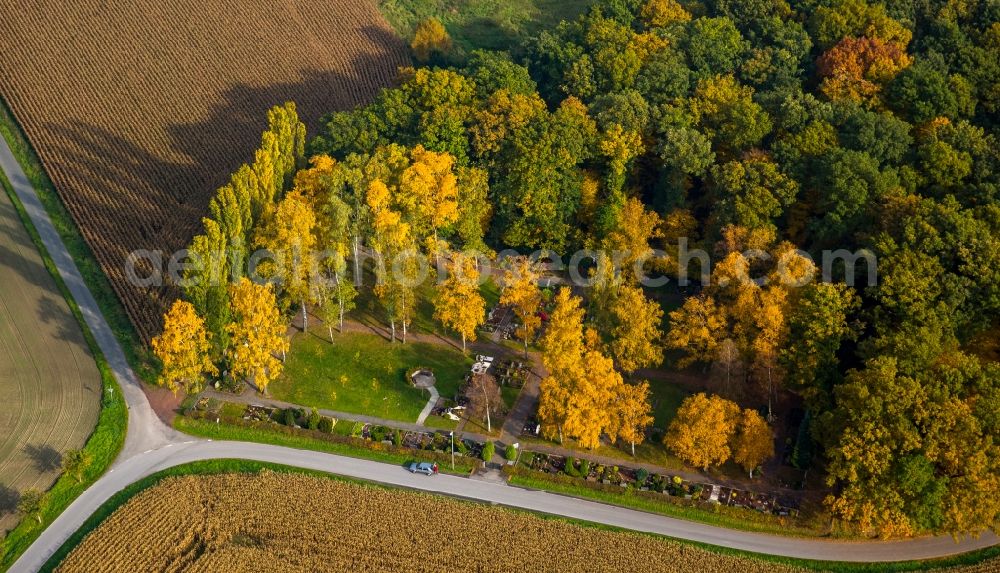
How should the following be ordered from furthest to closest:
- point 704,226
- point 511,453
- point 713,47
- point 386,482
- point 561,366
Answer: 1. point 713,47
2. point 704,226
3. point 511,453
4. point 561,366
5. point 386,482

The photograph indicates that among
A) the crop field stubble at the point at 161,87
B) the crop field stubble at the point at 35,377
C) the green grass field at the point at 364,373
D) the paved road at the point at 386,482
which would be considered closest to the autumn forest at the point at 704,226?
the green grass field at the point at 364,373

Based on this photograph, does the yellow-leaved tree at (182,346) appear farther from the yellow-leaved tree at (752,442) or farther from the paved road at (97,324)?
the yellow-leaved tree at (752,442)

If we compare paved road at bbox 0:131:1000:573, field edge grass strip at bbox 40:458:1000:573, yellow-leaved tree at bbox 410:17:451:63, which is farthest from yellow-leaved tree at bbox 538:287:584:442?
yellow-leaved tree at bbox 410:17:451:63

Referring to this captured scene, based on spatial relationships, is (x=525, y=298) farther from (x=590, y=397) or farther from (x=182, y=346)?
(x=182, y=346)

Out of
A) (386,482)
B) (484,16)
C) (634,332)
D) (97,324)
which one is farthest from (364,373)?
(484,16)

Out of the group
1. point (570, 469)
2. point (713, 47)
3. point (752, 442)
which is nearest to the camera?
point (752, 442)

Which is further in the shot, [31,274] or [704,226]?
[704,226]

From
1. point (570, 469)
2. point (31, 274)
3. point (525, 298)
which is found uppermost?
point (525, 298)

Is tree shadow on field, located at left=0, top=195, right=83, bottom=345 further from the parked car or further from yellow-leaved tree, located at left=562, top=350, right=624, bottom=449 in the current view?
yellow-leaved tree, located at left=562, top=350, right=624, bottom=449
